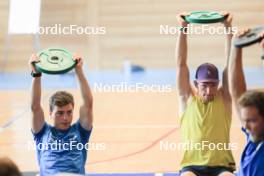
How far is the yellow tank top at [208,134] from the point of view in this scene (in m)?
3.55

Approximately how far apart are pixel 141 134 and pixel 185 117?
2.73 meters

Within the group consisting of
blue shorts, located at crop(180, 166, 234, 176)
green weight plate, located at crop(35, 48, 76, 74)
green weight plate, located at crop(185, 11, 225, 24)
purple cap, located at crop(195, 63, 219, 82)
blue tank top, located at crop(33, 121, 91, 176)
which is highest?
green weight plate, located at crop(185, 11, 225, 24)

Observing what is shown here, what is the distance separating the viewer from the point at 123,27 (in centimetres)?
1058

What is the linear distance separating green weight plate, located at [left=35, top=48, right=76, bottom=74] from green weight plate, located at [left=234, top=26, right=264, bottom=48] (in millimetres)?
1223

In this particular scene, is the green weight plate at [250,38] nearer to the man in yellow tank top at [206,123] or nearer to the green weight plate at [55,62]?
the man in yellow tank top at [206,123]

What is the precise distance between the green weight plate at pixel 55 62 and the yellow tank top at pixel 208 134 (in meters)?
0.93

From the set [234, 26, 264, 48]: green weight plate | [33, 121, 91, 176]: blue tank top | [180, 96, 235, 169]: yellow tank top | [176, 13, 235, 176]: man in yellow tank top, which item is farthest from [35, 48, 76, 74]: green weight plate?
[234, 26, 264, 48]: green weight plate

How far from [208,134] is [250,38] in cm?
115

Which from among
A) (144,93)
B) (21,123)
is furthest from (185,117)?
(144,93)

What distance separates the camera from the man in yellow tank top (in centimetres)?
355

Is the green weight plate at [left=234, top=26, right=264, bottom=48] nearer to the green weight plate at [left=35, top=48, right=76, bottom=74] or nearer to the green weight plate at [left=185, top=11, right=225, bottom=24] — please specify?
the green weight plate at [left=185, top=11, right=225, bottom=24]

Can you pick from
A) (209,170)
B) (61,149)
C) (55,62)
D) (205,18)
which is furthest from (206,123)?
(55,62)

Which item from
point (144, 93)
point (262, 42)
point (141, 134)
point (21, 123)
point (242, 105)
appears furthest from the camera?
point (144, 93)

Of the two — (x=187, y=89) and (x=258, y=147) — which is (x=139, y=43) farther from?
(x=258, y=147)
